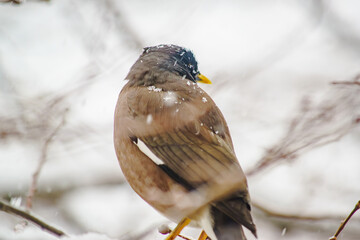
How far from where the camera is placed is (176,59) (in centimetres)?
355

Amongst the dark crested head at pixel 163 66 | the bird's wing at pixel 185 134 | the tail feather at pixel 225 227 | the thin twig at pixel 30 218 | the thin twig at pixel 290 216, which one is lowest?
the tail feather at pixel 225 227

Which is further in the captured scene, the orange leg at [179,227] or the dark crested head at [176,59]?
the dark crested head at [176,59]

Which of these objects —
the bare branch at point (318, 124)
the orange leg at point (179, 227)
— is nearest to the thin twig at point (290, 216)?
the orange leg at point (179, 227)

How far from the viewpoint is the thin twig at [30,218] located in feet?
7.27

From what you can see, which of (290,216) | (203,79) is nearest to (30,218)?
(290,216)

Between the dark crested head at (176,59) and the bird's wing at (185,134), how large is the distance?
1.22ft

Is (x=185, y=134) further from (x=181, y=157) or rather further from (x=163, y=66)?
(x=163, y=66)

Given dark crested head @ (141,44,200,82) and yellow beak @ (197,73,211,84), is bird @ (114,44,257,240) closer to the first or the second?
dark crested head @ (141,44,200,82)

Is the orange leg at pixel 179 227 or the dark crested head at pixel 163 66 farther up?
the dark crested head at pixel 163 66

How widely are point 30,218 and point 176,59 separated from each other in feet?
5.59

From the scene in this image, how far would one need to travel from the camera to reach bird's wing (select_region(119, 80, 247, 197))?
250cm

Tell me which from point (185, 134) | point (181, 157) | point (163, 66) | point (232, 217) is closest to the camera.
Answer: point (232, 217)

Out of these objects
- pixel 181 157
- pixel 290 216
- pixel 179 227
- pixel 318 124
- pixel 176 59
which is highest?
pixel 176 59

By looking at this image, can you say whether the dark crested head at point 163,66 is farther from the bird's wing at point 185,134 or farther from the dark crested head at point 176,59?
the bird's wing at point 185,134
